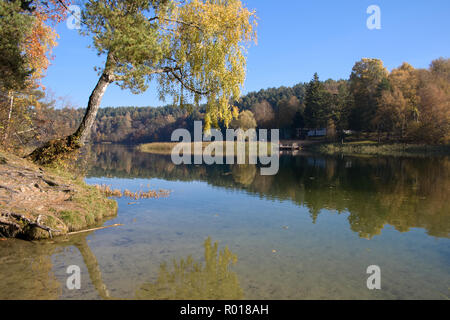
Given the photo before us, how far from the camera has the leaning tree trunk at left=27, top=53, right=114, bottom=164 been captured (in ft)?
35.9

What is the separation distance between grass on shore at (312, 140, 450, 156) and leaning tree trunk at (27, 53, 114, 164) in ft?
174

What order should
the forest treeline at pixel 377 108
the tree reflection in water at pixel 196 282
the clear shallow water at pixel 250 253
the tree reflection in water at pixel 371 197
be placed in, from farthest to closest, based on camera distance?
the forest treeline at pixel 377 108 < the tree reflection in water at pixel 371 197 < the clear shallow water at pixel 250 253 < the tree reflection in water at pixel 196 282

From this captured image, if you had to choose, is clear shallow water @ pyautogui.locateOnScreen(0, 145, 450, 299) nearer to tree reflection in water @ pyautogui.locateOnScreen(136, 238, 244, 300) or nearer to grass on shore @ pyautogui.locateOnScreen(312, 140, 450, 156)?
tree reflection in water @ pyautogui.locateOnScreen(136, 238, 244, 300)

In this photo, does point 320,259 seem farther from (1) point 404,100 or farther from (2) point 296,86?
(2) point 296,86

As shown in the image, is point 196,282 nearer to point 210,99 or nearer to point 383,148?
point 210,99

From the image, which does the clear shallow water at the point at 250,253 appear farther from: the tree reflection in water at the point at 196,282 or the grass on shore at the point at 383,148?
the grass on shore at the point at 383,148

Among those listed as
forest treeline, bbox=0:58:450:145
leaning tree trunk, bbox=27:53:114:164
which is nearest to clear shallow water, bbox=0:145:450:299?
leaning tree trunk, bbox=27:53:114:164

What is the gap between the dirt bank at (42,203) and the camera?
7.72 metres

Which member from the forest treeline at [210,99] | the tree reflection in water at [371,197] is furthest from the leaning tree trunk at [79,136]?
the tree reflection in water at [371,197]

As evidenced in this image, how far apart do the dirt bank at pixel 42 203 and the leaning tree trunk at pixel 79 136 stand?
631 millimetres

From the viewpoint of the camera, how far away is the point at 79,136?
11.2 metres

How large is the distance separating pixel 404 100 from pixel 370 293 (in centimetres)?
6355

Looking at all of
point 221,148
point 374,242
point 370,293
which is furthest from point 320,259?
point 221,148

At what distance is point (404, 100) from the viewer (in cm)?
5847
